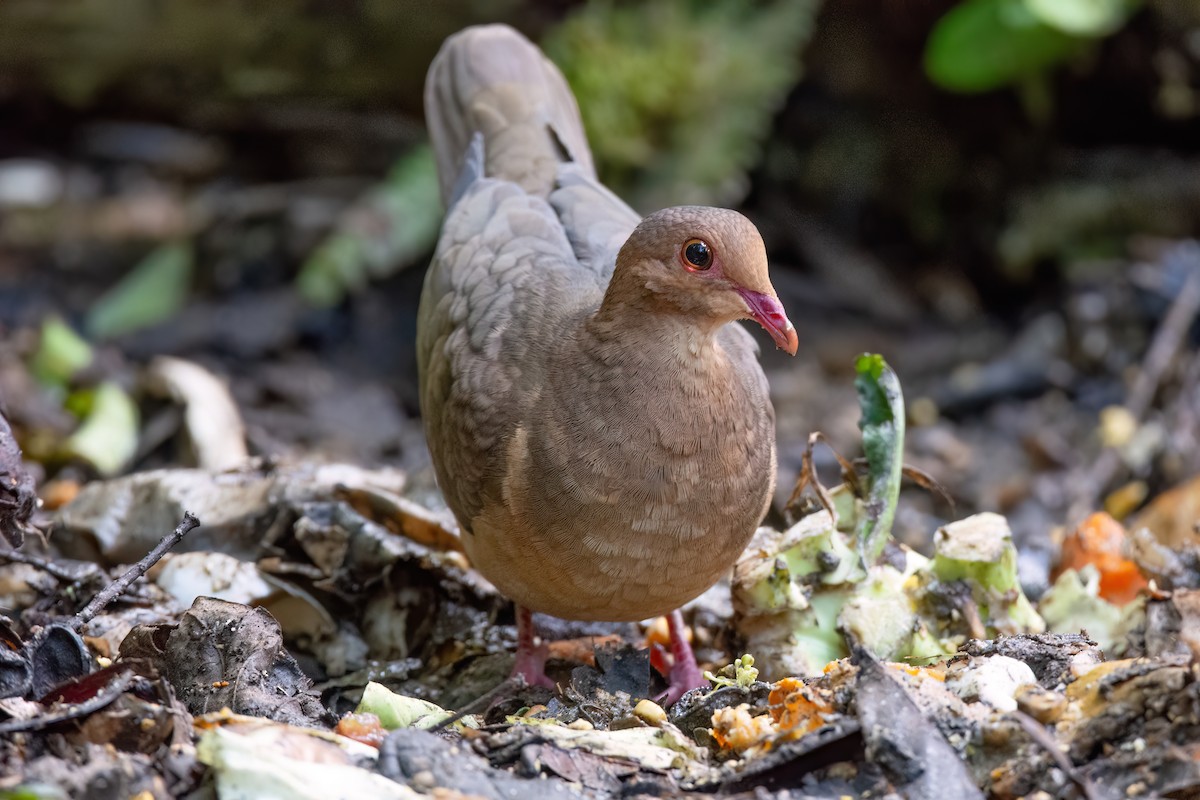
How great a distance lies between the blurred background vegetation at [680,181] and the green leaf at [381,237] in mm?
15

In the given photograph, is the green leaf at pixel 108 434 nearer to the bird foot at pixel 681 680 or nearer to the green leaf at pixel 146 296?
the green leaf at pixel 146 296

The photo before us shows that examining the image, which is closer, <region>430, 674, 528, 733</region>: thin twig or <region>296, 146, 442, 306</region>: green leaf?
<region>430, 674, 528, 733</region>: thin twig

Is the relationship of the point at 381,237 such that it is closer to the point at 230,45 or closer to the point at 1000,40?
the point at 230,45

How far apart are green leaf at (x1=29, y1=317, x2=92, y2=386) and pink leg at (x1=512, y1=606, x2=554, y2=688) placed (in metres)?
3.40

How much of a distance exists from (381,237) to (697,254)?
392 centimetres

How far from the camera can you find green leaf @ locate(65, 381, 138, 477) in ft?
18.4

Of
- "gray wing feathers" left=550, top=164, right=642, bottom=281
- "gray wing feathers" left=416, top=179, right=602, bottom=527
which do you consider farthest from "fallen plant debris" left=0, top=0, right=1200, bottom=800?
"gray wing feathers" left=550, top=164, right=642, bottom=281

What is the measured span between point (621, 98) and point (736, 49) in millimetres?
684

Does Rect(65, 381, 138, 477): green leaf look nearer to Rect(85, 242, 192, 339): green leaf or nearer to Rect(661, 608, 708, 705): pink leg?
Rect(85, 242, 192, 339): green leaf

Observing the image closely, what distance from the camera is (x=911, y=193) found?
804 cm

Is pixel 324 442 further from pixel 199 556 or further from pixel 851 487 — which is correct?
pixel 851 487

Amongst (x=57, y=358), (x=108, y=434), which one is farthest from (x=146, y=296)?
(x=108, y=434)

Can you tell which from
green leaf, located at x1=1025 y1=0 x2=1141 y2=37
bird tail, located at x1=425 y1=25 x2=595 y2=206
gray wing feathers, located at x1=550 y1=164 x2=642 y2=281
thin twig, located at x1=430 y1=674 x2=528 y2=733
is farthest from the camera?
green leaf, located at x1=1025 y1=0 x2=1141 y2=37

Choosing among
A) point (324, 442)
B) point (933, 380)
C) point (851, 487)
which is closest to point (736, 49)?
point (933, 380)
